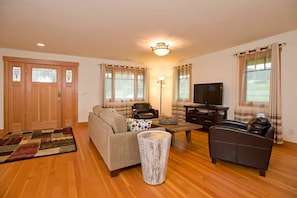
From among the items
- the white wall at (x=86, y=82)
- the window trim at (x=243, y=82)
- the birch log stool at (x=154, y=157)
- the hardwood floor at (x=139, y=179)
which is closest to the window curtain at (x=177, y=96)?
the window trim at (x=243, y=82)

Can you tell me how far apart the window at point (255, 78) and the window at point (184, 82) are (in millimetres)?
1830

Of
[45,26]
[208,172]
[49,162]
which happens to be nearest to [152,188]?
[208,172]

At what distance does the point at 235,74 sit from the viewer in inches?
158

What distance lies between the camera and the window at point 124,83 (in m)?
5.56

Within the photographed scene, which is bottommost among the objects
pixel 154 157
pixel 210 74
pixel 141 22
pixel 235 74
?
pixel 154 157

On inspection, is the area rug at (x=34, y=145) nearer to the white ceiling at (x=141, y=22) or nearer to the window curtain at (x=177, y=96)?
the white ceiling at (x=141, y=22)

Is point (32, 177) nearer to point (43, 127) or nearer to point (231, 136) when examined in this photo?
point (231, 136)

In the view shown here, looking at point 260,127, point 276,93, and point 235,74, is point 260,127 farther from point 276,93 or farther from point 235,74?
point 235,74

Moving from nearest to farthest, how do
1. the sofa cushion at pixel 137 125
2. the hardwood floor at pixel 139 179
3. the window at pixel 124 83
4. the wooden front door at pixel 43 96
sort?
the hardwood floor at pixel 139 179, the sofa cushion at pixel 137 125, the wooden front door at pixel 43 96, the window at pixel 124 83

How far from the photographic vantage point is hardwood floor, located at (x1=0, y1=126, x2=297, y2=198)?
70.1 inches

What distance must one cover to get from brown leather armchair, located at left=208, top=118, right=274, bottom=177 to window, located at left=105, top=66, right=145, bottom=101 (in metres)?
3.92

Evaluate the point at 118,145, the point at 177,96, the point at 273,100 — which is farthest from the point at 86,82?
the point at 273,100

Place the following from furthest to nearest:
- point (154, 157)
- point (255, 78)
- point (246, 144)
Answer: point (255, 78), point (246, 144), point (154, 157)

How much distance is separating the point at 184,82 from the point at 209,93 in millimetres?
1299
